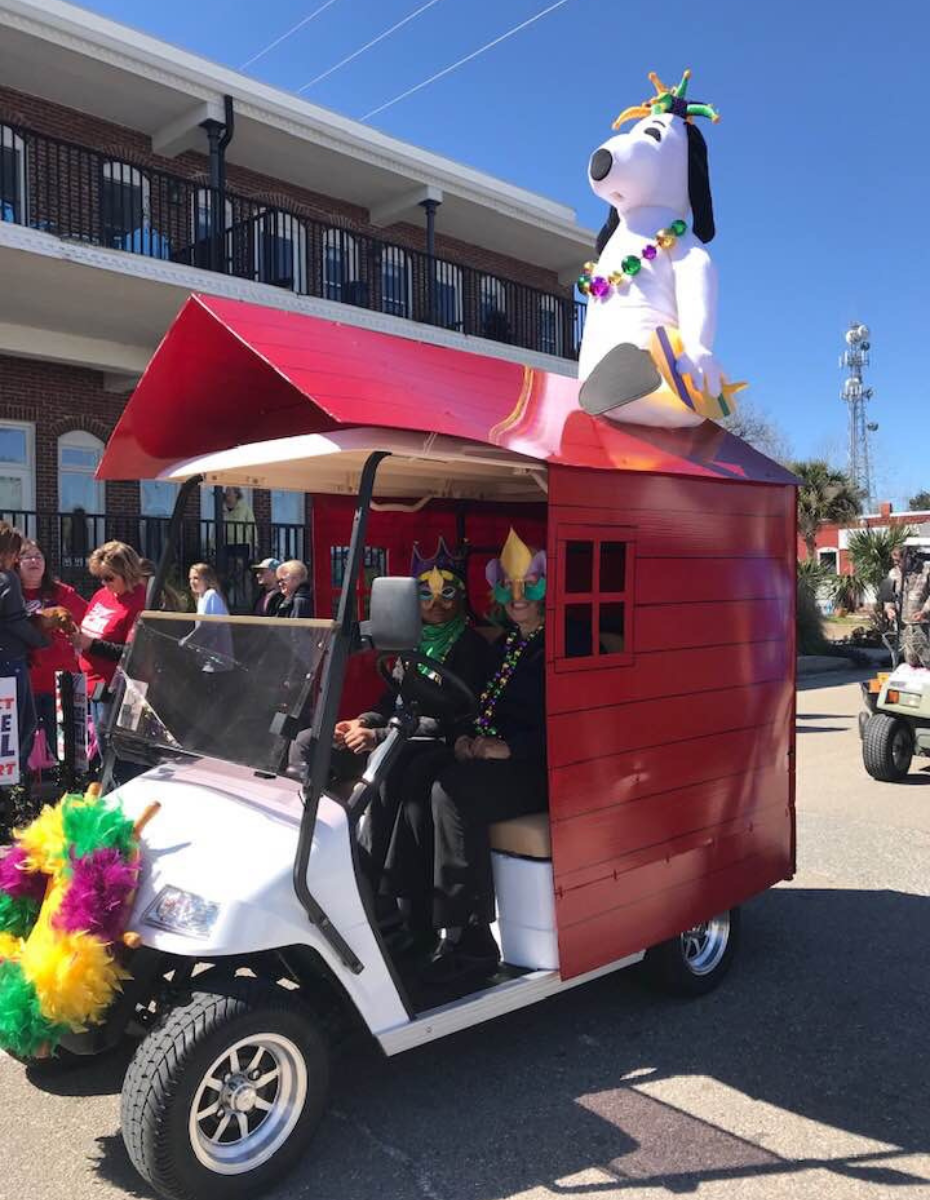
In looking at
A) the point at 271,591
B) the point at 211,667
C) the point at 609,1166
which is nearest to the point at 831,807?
the point at 271,591

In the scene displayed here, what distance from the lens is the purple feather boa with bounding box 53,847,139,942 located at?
8.84ft

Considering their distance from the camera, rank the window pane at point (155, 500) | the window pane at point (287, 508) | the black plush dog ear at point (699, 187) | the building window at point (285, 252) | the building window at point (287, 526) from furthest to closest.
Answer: the window pane at point (287, 508), the building window at point (287, 526), the building window at point (285, 252), the window pane at point (155, 500), the black plush dog ear at point (699, 187)

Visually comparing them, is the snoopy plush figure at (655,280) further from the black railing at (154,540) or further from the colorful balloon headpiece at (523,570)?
the black railing at (154,540)

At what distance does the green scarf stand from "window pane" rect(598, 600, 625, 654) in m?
0.76

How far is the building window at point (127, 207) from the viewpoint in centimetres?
1385

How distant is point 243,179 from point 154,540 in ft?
19.6

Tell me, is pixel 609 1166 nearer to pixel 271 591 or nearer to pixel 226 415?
pixel 226 415

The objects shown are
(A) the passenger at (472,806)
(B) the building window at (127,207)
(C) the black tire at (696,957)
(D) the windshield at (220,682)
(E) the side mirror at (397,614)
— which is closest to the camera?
(E) the side mirror at (397,614)

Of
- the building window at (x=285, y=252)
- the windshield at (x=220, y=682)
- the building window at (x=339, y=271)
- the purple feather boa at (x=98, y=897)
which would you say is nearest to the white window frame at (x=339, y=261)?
the building window at (x=339, y=271)

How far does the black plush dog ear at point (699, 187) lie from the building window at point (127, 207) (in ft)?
35.9

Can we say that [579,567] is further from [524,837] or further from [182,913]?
[182,913]

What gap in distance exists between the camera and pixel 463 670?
3969mm

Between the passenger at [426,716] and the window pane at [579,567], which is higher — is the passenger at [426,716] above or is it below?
below

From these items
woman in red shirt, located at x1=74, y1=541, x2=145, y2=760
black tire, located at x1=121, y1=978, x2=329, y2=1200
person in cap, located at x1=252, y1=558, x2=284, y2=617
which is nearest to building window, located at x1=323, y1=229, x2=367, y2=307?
person in cap, located at x1=252, y1=558, x2=284, y2=617
